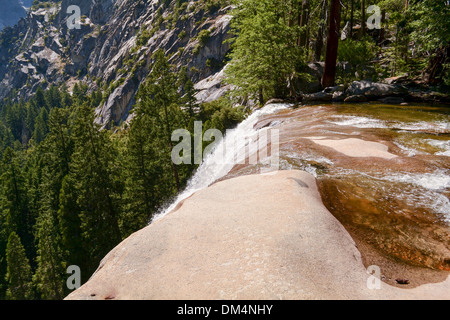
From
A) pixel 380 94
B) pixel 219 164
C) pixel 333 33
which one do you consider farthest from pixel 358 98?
pixel 219 164

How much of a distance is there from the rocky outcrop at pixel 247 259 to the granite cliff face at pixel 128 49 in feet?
216

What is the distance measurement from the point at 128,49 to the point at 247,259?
151 metres

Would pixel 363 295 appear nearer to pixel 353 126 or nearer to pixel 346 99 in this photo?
pixel 353 126

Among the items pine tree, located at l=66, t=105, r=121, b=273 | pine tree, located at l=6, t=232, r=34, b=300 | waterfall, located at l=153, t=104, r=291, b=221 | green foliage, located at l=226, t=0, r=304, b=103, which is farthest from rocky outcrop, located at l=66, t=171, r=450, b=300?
pine tree, located at l=6, t=232, r=34, b=300

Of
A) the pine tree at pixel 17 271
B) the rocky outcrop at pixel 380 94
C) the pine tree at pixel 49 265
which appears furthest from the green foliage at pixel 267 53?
the pine tree at pixel 17 271

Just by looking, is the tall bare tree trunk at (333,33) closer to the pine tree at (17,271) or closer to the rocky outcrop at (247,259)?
the rocky outcrop at (247,259)

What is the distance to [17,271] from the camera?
28.0 meters

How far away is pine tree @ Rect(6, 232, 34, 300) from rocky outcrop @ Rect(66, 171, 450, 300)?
30.5 metres

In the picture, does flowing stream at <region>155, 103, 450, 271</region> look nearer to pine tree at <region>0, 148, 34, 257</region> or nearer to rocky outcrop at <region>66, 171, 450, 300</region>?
rocky outcrop at <region>66, 171, 450, 300</region>

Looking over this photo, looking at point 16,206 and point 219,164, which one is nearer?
point 219,164

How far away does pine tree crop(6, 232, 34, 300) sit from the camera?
27.1 meters

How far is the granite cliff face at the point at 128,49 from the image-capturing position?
88875mm

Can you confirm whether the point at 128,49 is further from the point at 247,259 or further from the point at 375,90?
the point at 247,259

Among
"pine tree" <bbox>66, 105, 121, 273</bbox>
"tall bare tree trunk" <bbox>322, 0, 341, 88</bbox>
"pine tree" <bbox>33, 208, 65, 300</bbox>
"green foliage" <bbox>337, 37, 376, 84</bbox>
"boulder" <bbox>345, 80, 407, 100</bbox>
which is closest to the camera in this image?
"boulder" <bbox>345, 80, 407, 100</bbox>
